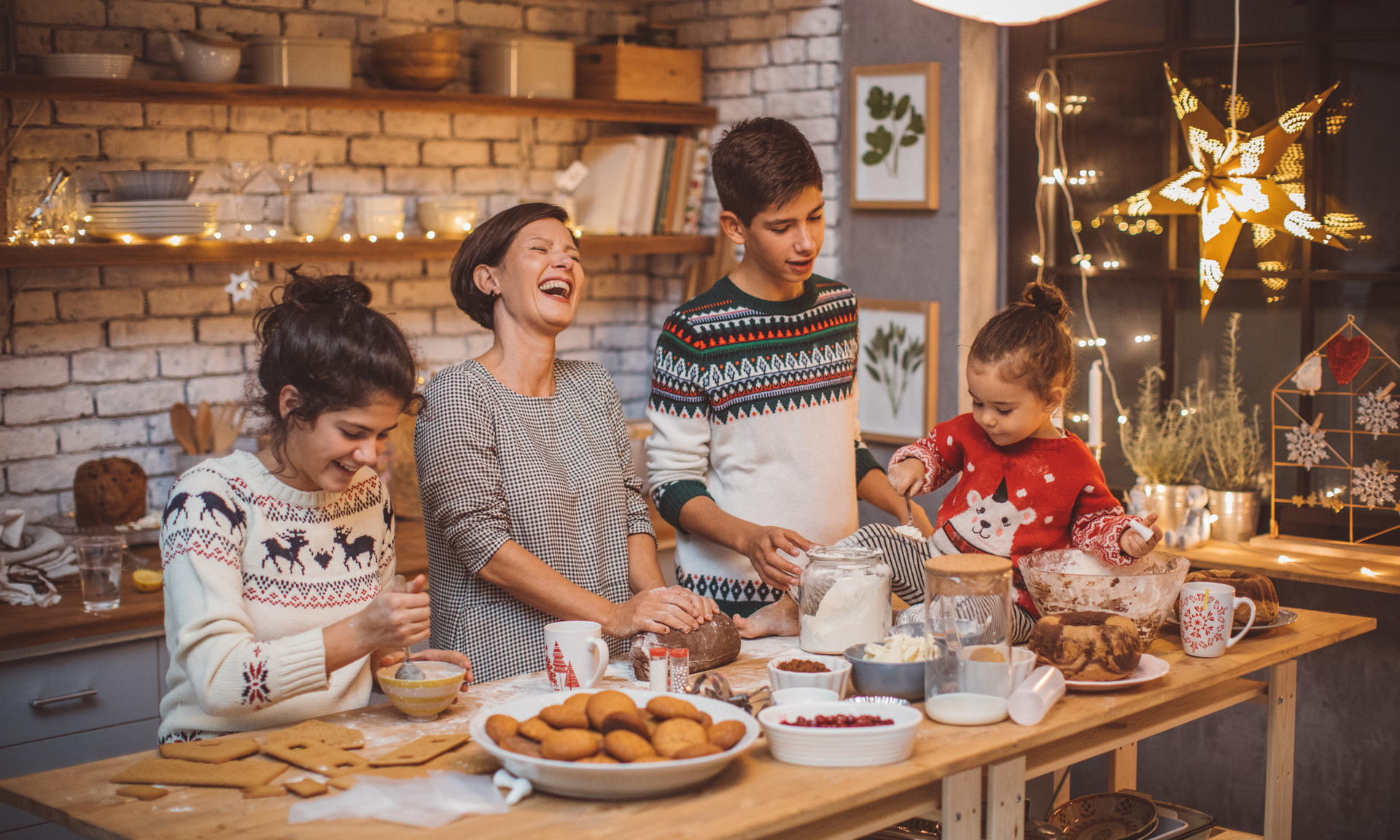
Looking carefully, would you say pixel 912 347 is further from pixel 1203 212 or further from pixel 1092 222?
pixel 1203 212

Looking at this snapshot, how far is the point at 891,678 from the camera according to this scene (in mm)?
1741

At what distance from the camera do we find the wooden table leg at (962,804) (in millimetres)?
1580

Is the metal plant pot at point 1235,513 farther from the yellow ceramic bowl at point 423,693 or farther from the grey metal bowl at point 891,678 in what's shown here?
the yellow ceramic bowl at point 423,693

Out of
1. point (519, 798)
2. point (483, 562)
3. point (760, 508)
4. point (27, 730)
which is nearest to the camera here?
point (519, 798)

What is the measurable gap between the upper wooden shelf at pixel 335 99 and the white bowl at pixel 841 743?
7.59 ft

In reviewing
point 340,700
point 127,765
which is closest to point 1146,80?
point 340,700

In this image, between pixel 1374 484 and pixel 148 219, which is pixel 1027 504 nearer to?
pixel 1374 484

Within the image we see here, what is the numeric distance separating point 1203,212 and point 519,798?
229cm

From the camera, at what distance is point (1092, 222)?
3.47 metres

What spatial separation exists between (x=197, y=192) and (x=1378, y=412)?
9.35 ft

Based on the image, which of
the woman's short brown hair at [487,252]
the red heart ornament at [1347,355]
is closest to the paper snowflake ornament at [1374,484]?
the red heart ornament at [1347,355]

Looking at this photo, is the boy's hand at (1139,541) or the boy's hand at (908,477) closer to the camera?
the boy's hand at (1139,541)

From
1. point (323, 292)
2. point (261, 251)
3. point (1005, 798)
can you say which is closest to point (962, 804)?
point (1005, 798)

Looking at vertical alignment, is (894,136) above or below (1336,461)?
above
